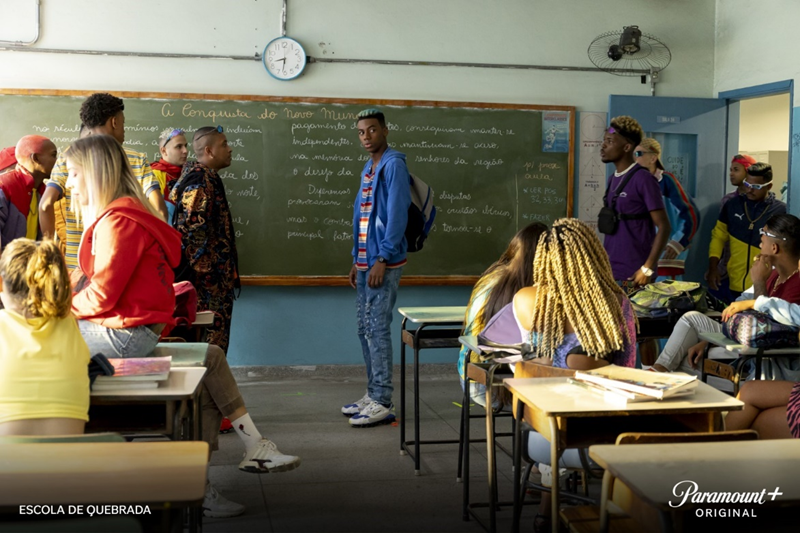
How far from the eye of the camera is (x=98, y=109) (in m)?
3.74

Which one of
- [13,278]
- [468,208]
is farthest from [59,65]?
[13,278]

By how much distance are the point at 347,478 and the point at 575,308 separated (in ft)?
5.23

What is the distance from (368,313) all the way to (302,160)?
1649 mm

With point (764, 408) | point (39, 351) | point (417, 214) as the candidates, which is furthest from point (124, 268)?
point (764, 408)

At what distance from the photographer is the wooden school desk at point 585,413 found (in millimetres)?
2096

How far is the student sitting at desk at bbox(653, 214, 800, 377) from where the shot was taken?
375cm

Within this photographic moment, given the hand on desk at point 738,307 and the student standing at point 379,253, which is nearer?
the hand on desk at point 738,307

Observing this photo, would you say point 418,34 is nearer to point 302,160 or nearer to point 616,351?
point 302,160

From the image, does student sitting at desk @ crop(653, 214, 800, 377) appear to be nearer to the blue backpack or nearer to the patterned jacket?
the blue backpack

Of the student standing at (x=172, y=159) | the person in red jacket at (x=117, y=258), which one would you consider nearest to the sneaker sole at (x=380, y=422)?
the student standing at (x=172, y=159)

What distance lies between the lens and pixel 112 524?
5.20 feet

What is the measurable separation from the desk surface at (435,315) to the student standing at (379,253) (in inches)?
20.2

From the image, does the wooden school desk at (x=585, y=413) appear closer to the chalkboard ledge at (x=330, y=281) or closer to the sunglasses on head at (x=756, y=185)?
the chalkboard ledge at (x=330, y=281)

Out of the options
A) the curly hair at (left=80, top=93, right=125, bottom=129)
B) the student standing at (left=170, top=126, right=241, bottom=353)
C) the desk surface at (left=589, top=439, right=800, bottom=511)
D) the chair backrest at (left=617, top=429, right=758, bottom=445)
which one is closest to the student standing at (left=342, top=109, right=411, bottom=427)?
the student standing at (left=170, top=126, right=241, bottom=353)
